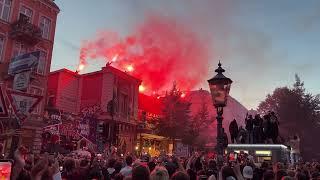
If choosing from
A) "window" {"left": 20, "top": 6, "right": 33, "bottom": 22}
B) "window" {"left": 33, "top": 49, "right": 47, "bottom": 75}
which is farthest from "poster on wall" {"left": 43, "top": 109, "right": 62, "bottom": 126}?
"window" {"left": 20, "top": 6, "right": 33, "bottom": 22}

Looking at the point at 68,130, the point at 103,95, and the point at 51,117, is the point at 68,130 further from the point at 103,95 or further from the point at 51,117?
the point at 103,95

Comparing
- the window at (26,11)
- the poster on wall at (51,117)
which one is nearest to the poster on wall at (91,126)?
the poster on wall at (51,117)

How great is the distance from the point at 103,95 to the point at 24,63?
1575 centimetres

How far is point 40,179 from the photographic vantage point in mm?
5594

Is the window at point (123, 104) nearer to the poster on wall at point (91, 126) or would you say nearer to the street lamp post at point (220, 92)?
the poster on wall at point (91, 126)

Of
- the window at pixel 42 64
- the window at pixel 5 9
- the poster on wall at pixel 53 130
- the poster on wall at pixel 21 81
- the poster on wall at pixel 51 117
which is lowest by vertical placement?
the poster on wall at pixel 53 130

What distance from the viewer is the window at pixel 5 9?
29114 millimetres

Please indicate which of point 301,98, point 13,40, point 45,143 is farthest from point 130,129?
point 301,98

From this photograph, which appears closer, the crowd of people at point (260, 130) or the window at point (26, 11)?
the crowd of people at point (260, 130)

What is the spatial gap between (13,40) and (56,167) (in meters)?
26.7

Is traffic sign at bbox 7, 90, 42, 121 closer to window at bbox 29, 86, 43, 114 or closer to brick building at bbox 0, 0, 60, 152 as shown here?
brick building at bbox 0, 0, 60, 152

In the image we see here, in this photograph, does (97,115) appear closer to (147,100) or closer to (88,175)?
(147,100)

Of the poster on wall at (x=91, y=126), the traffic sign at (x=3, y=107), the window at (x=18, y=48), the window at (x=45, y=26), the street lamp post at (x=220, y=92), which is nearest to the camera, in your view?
the traffic sign at (x=3, y=107)

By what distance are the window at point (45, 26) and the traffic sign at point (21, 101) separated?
26.2 meters
